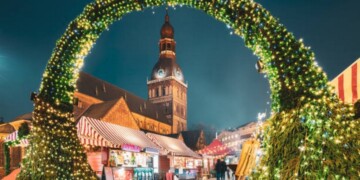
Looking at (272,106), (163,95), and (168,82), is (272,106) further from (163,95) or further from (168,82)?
(163,95)

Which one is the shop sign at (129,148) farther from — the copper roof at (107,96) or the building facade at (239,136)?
the copper roof at (107,96)

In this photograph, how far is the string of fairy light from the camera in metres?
3.56

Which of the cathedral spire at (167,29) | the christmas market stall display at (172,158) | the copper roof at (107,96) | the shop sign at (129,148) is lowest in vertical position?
the christmas market stall display at (172,158)

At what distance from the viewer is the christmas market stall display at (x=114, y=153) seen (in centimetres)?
1166

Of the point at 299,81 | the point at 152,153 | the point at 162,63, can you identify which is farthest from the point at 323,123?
the point at 162,63

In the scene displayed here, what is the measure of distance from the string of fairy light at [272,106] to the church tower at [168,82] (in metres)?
72.9

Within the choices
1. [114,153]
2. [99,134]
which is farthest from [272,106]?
[99,134]

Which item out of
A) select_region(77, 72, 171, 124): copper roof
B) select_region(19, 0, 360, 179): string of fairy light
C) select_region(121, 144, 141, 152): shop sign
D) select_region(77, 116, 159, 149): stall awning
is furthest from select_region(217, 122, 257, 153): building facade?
select_region(77, 72, 171, 124): copper roof

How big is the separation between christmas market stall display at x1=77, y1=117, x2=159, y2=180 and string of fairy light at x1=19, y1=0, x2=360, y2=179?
535cm

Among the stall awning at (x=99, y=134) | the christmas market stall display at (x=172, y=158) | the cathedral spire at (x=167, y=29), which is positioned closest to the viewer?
the stall awning at (x=99, y=134)

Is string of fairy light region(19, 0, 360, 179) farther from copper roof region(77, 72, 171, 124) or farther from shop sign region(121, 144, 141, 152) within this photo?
copper roof region(77, 72, 171, 124)

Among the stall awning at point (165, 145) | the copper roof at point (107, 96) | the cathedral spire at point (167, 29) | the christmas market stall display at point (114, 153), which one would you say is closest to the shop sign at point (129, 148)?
the christmas market stall display at point (114, 153)

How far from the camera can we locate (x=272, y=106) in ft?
14.4

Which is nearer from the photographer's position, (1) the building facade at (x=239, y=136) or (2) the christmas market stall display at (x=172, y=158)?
(1) the building facade at (x=239, y=136)
